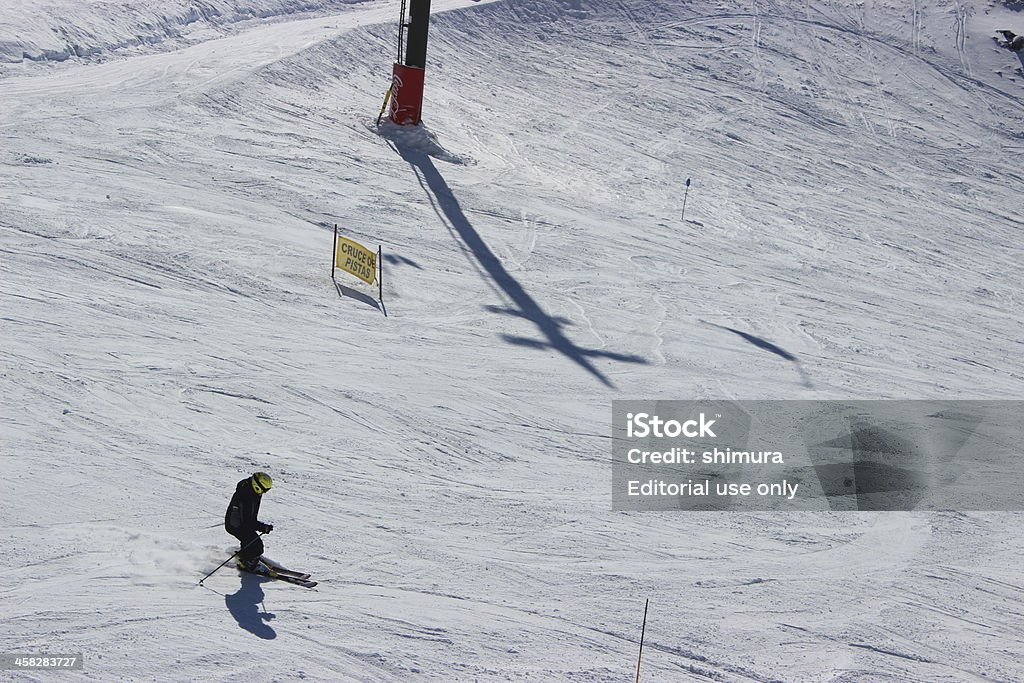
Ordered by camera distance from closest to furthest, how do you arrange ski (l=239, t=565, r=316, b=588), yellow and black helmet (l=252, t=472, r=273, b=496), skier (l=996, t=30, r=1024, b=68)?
yellow and black helmet (l=252, t=472, r=273, b=496) < ski (l=239, t=565, r=316, b=588) < skier (l=996, t=30, r=1024, b=68)

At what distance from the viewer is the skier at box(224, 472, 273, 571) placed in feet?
24.8

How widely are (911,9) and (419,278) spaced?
26.4 m

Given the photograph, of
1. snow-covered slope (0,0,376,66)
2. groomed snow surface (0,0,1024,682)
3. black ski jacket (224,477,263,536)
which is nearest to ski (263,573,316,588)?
groomed snow surface (0,0,1024,682)

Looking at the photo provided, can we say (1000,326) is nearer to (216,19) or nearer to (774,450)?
(774,450)

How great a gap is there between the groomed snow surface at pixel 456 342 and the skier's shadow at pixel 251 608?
0.8 inches

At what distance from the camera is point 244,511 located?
7.60 meters

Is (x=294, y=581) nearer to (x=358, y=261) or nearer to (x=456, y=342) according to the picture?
(x=456, y=342)

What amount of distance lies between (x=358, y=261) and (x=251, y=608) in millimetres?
7212

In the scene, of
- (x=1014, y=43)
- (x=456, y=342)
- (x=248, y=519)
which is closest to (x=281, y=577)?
(x=248, y=519)

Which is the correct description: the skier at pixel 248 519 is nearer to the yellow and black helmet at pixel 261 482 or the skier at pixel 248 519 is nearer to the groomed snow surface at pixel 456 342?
the yellow and black helmet at pixel 261 482

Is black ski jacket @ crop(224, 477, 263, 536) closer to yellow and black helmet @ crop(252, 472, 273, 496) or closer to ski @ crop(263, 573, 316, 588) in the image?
yellow and black helmet @ crop(252, 472, 273, 496)

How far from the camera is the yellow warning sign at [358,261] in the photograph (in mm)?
13789

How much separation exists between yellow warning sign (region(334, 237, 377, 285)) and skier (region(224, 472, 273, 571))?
6542mm

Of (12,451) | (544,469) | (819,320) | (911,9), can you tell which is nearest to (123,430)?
(12,451)
